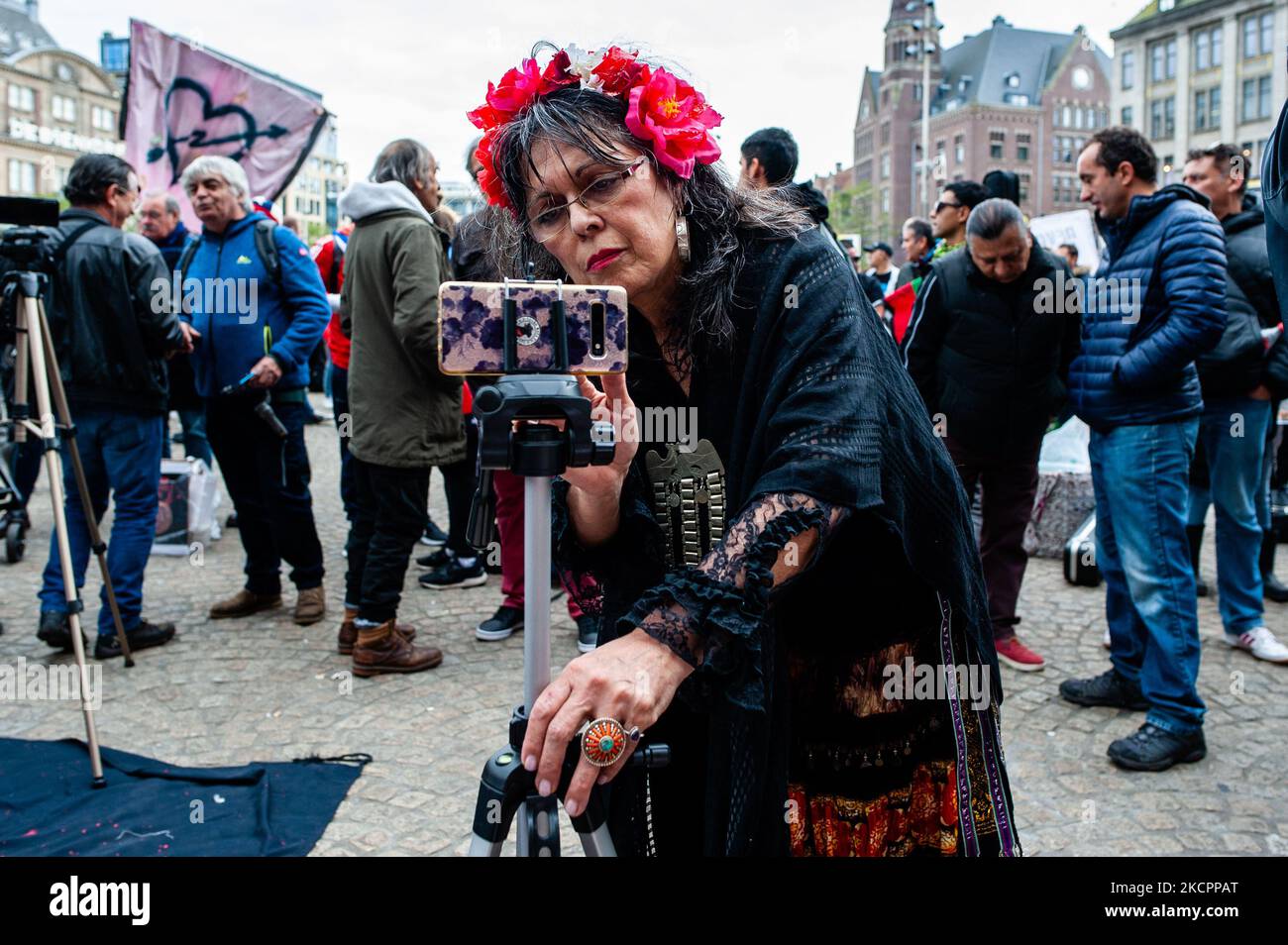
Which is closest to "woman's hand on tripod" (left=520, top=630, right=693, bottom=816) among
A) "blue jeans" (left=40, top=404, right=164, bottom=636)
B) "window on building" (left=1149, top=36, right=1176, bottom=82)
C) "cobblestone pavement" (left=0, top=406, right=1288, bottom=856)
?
"cobblestone pavement" (left=0, top=406, right=1288, bottom=856)

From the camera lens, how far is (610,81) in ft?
5.35

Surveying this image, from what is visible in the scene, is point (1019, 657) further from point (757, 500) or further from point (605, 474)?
point (757, 500)

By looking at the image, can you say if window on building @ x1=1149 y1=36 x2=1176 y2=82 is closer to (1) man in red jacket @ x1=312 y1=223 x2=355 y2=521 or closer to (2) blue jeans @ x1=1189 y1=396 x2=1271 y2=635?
(2) blue jeans @ x1=1189 y1=396 x2=1271 y2=635

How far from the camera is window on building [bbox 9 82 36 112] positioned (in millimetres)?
62938

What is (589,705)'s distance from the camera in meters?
1.11

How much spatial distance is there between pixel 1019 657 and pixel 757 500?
161 inches

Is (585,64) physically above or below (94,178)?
below

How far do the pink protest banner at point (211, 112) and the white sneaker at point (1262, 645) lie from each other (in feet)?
24.3

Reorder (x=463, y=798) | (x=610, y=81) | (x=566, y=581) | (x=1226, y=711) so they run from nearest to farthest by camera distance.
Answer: (x=610, y=81)
(x=566, y=581)
(x=463, y=798)
(x=1226, y=711)

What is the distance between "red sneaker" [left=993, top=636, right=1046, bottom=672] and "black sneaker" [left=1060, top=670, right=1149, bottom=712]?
1.26 feet

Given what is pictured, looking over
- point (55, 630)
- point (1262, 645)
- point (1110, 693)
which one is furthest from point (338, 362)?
point (1262, 645)
